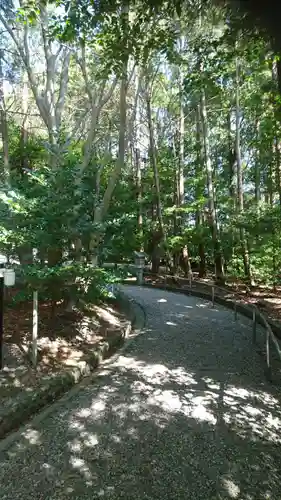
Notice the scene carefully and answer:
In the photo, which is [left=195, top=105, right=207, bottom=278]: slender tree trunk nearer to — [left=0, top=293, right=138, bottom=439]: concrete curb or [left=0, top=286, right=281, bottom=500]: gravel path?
[left=0, top=293, right=138, bottom=439]: concrete curb

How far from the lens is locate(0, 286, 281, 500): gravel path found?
278 cm

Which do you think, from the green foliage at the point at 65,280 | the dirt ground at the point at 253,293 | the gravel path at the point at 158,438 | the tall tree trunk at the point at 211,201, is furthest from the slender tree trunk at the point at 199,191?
the gravel path at the point at 158,438

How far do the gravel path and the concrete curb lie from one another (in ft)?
0.67

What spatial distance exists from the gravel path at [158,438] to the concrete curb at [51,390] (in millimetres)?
206

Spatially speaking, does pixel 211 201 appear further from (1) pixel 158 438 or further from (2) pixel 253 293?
(1) pixel 158 438

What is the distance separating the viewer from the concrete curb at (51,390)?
3.68 m

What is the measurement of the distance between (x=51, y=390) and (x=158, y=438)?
159cm

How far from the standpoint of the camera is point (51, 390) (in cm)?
436

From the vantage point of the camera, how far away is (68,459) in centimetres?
311

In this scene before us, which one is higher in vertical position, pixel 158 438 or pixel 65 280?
pixel 65 280

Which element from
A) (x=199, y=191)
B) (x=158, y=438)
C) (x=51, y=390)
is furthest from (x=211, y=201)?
(x=158, y=438)

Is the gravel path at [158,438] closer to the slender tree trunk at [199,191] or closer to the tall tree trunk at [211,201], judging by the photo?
the tall tree trunk at [211,201]

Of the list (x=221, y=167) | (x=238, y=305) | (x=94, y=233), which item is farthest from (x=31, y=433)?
(x=221, y=167)

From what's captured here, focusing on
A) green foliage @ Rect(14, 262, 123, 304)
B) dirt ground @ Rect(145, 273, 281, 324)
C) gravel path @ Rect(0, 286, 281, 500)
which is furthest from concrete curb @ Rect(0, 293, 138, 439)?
dirt ground @ Rect(145, 273, 281, 324)
